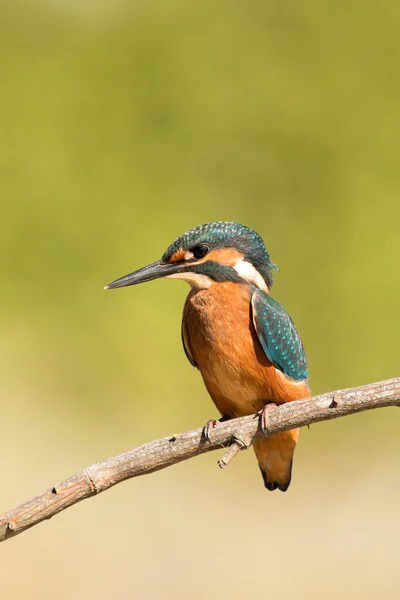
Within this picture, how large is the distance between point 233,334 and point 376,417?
325 centimetres

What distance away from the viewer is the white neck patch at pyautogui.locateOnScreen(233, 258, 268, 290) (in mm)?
2797

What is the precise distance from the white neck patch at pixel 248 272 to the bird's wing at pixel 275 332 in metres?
0.07

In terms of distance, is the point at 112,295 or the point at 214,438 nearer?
the point at 214,438

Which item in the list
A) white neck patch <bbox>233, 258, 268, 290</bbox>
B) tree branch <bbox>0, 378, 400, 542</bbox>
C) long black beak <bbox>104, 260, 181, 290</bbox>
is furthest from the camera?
white neck patch <bbox>233, 258, 268, 290</bbox>

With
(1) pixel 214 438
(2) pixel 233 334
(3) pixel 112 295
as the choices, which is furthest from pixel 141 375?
(1) pixel 214 438

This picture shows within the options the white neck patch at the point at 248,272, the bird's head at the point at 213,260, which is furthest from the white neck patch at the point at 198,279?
the white neck patch at the point at 248,272

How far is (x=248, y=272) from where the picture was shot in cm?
282

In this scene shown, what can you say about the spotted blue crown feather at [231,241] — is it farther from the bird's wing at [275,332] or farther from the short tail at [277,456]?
the short tail at [277,456]

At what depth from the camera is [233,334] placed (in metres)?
2.71

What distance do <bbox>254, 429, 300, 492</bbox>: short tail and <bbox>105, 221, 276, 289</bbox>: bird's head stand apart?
524 mm

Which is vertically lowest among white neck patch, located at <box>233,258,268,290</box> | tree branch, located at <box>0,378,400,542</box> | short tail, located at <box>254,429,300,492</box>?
tree branch, located at <box>0,378,400,542</box>

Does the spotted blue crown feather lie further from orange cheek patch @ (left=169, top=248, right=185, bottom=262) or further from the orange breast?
the orange breast

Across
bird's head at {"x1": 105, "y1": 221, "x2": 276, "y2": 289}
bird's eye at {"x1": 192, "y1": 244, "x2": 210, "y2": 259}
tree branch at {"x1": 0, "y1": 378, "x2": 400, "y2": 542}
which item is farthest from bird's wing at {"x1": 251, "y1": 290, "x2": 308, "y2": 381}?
tree branch at {"x1": 0, "y1": 378, "x2": 400, "y2": 542}

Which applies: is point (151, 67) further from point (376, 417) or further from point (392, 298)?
point (376, 417)
